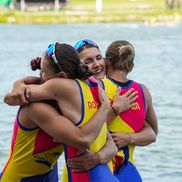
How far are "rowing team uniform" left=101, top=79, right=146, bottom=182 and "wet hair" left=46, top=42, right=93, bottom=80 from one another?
29.3 inches

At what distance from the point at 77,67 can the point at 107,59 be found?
2.90 ft

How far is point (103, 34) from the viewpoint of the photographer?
46750 millimetres

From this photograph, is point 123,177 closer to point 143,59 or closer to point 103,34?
point 143,59

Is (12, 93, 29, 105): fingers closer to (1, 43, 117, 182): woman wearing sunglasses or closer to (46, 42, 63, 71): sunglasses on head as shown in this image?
(1, 43, 117, 182): woman wearing sunglasses

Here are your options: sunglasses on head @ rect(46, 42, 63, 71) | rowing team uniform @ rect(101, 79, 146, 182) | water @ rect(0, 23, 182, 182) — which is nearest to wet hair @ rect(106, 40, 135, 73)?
rowing team uniform @ rect(101, 79, 146, 182)

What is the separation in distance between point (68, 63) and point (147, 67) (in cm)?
2449

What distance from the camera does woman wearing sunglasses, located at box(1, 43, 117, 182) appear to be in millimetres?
4535

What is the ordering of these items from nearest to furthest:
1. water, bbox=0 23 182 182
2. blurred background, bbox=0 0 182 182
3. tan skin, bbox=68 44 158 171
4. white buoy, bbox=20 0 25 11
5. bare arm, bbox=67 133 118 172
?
bare arm, bbox=67 133 118 172 < tan skin, bbox=68 44 158 171 < water, bbox=0 23 182 182 < blurred background, bbox=0 0 182 182 < white buoy, bbox=20 0 25 11

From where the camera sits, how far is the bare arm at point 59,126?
4.53m

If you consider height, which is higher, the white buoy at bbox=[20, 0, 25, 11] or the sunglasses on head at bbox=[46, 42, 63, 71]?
the sunglasses on head at bbox=[46, 42, 63, 71]

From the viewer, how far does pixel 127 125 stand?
5449 mm

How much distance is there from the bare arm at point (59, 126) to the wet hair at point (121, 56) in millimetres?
892

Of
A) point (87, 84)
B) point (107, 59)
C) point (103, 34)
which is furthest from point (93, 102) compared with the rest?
point (103, 34)

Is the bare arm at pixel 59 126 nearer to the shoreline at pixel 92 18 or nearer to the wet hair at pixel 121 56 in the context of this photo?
the wet hair at pixel 121 56
